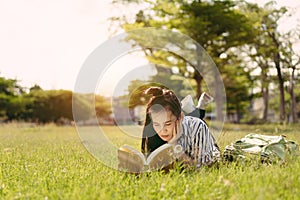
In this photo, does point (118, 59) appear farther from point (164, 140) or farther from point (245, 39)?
point (245, 39)

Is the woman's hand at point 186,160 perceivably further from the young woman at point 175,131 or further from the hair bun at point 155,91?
the hair bun at point 155,91

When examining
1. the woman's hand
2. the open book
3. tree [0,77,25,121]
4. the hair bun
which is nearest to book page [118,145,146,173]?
the open book

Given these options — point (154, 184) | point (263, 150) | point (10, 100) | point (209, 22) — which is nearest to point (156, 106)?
point (154, 184)

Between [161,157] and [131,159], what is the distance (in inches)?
9.3

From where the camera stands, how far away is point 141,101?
4.54 metres

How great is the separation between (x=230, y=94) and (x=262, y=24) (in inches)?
290

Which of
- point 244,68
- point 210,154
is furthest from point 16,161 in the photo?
point 244,68

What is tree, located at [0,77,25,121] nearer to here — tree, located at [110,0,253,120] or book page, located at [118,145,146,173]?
tree, located at [110,0,253,120]

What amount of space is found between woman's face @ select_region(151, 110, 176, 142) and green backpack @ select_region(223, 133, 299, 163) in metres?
0.72

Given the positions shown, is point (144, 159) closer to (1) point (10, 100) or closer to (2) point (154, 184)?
(2) point (154, 184)

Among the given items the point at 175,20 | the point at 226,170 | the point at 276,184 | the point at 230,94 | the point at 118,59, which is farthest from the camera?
the point at 230,94

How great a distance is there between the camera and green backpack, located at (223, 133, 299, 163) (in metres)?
4.14

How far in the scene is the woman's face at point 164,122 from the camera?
150 inches

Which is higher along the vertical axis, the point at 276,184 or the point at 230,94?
the point at 230,94
